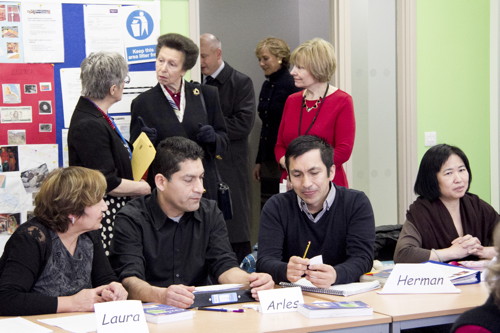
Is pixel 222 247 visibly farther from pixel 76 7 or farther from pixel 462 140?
pixel 462 140

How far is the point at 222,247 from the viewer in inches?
131

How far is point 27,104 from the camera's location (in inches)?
173

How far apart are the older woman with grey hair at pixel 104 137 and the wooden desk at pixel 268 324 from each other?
119 centimetres

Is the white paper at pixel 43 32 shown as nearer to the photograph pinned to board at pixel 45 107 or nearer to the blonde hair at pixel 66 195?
the photograph pinned to board at pixel 45 107

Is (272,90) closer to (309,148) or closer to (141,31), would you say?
(141,31)

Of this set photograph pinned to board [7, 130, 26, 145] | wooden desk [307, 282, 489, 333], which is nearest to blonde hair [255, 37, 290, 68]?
photograph pinned to board [7, 130, 26, 145]

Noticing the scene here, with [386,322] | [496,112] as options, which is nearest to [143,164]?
[386,322]

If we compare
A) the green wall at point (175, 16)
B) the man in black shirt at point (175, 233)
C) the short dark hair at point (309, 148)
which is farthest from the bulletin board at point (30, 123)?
the short dark hair at point (309, 148)

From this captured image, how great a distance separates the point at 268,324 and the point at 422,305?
613mm

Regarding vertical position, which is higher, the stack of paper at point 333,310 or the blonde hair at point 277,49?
the blonde hair at point 277,49

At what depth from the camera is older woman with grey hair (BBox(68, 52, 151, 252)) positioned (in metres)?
3.70

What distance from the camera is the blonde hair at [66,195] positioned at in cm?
290

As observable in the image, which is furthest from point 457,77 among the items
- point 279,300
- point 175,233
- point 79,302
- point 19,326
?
point 19,326

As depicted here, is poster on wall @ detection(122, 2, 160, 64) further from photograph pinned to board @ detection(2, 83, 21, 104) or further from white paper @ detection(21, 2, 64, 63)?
photograph pinned to board @ detection(2, 83, 21, 104)
